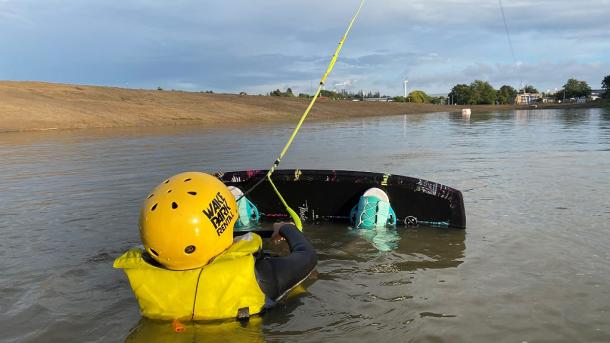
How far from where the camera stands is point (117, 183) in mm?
11117

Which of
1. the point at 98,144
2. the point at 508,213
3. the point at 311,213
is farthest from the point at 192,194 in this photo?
the point at 98,144

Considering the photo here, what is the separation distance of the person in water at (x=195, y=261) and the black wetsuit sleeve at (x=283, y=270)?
0.03 ft

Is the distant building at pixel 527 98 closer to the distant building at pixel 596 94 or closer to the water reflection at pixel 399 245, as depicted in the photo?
the distant building at pixel 596 94

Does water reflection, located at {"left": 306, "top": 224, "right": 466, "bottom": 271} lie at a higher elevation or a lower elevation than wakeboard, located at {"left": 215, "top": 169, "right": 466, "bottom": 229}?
lower

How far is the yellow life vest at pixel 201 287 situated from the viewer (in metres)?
3.69

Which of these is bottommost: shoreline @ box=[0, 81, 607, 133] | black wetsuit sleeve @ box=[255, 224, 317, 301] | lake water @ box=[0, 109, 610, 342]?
lake water @ box=[0, 109, 610, 342]

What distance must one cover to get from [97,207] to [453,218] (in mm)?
5876

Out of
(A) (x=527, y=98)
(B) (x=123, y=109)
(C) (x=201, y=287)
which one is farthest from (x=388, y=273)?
(A) (x=527, y=98)

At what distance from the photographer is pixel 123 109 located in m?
40.7

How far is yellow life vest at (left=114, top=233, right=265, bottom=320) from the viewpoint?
145 inches

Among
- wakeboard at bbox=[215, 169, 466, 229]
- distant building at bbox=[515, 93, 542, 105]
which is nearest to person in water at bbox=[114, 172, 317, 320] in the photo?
wakeboard at bbox=[215, 169, 466, 229]

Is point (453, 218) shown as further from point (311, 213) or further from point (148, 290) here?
point (148, 290)

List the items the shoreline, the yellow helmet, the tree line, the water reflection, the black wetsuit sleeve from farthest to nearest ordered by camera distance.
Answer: the tree line < the shoreline < the water reflection < the black wetsuit sleeve < the yellow helmet

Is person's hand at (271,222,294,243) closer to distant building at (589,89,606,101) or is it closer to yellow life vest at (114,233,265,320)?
yellow life vest at (114,233,265,320)
